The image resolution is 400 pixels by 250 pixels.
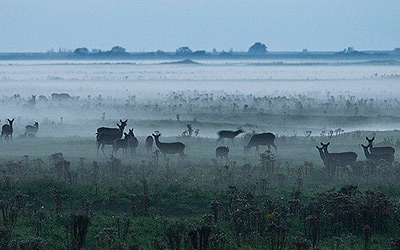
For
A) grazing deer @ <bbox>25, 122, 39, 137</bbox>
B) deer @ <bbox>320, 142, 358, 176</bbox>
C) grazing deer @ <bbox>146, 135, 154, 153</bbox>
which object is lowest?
grazing deer @ <bbox>25, 122, 39, 137</bbox>

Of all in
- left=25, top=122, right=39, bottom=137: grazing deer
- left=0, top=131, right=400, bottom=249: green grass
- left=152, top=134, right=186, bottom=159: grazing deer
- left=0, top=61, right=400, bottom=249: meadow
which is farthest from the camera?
left=25, top=122, right=39, bottom=137: grazing deer

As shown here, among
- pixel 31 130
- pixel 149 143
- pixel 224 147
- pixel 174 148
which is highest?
pixel 224 147

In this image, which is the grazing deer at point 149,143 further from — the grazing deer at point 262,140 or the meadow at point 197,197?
the grazing deer at point 262,140

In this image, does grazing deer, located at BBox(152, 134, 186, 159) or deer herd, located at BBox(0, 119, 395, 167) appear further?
grazing deer, located at BBox(152, 134, 186, 159)

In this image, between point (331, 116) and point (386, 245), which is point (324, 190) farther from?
point (331, 116)

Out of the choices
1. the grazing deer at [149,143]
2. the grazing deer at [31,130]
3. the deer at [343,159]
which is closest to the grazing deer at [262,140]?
the grazing deer at [149,143]

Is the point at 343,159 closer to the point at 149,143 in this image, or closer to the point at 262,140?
the point at 262,140

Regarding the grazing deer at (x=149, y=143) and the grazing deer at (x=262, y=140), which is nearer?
the grazing deer at (x=149, y=143)

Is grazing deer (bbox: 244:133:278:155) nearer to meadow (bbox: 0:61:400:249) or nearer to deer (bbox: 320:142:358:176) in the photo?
meadow (bbox: 0:61:400:249)

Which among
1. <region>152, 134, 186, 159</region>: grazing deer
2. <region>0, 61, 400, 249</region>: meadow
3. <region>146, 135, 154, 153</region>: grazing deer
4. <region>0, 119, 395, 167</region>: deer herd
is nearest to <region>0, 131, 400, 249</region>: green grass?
<region>0, 61, 400, 249</region>: meadow

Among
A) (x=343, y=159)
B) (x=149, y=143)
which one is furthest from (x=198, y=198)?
(x=149, y=143)

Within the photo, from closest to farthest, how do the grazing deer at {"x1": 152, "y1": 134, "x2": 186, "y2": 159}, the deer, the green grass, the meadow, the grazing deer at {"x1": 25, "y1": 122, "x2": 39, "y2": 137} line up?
the meadow < the green grass < the deer < the grazing deer at {"x1": 152, "y1": 134, "x2": 186, "y2": 159} < the grazing deer at {"x1": 25, "y1": 122, "x2": 39, "y2": 137}

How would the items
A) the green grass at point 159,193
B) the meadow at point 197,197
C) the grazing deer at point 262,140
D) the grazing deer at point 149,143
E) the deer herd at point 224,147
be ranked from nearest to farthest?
the meadow at point 197,197, the green grass at point 159,193, the deer herd at point 224,147, the grazing deer at point 149,143, the grazing deer at point 262,140

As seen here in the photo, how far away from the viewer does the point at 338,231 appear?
17797mm
